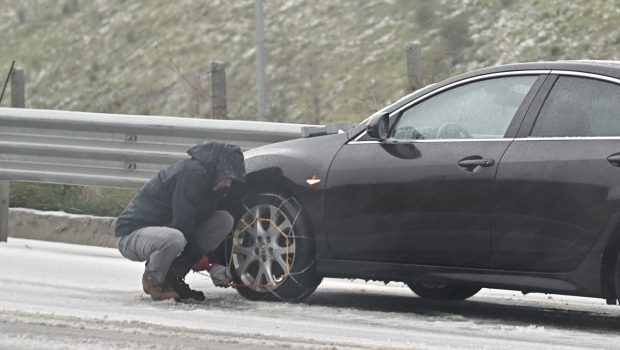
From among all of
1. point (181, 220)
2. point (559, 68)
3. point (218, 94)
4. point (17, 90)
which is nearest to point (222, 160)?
point (181, 220)

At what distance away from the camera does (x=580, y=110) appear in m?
9.02

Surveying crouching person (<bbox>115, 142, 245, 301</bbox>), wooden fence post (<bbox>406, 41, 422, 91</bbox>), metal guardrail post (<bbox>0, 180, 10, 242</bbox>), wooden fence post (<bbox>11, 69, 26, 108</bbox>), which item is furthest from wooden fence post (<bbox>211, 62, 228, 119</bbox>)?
crouching person (<bbox>115, 142, 245, 301</bbox>)

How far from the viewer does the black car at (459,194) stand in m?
8.84

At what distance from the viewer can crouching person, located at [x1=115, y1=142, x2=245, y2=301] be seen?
9.88m

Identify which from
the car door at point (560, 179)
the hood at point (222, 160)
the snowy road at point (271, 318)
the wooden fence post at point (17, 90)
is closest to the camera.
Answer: the snowy road at point (271, 318)

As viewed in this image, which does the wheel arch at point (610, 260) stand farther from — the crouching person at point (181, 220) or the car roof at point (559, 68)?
the crouching person at point (181, 220)

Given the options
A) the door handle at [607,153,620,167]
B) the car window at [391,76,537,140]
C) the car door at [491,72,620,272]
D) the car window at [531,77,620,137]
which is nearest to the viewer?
the door handle at [607,153,620,167]

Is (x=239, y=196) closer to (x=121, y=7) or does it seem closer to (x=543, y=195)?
(x=543, y=195)

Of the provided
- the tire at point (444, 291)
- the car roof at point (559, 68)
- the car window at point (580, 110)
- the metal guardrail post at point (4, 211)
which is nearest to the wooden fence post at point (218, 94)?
the metal guardrail post at point (4, 211)

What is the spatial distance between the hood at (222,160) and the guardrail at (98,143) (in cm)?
248

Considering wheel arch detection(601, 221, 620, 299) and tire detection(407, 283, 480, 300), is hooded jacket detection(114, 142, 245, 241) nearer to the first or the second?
tire detection(407, 283, 480, 300)

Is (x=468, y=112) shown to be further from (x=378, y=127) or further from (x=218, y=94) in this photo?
(x=218, y=94)

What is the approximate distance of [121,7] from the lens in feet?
173

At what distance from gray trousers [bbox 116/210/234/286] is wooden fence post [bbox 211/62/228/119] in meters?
6.93
